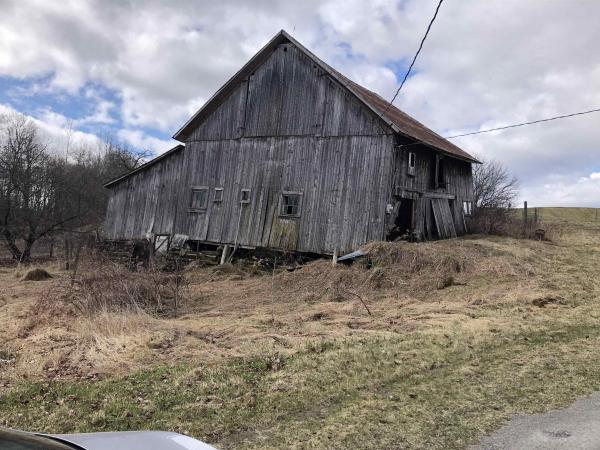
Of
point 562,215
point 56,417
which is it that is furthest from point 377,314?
point 562,215

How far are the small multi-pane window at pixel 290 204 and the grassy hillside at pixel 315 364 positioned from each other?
6557mm

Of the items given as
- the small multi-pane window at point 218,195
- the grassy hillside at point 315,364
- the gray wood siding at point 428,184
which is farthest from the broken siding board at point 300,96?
the grassy hillside at point 315,364

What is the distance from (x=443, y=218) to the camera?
2191 centimetres

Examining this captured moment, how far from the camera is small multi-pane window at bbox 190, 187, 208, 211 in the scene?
71.5 feet

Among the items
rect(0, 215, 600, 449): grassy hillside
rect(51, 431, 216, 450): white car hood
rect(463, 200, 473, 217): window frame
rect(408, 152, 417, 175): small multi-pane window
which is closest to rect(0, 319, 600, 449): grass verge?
rect(0, 215, 600, 449): grassy hillside

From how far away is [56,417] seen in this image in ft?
17.1

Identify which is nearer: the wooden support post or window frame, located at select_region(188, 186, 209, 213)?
the wooden support post

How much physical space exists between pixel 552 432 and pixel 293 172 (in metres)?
15.6

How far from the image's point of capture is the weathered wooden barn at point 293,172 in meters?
18.0

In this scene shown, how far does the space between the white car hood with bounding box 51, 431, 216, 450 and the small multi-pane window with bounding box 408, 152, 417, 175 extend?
17097mm

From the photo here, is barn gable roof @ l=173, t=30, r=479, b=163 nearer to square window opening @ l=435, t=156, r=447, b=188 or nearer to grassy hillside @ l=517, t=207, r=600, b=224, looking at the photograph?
square window opening @ l=435, t=156, r=447, b=188

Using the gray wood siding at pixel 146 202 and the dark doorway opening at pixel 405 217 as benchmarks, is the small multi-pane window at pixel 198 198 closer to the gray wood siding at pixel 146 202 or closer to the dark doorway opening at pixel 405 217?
the gray wood siding at pixel 146 202

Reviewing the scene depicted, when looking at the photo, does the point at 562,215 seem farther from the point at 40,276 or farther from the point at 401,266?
the point at 40,276

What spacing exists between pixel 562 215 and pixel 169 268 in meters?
47.9
